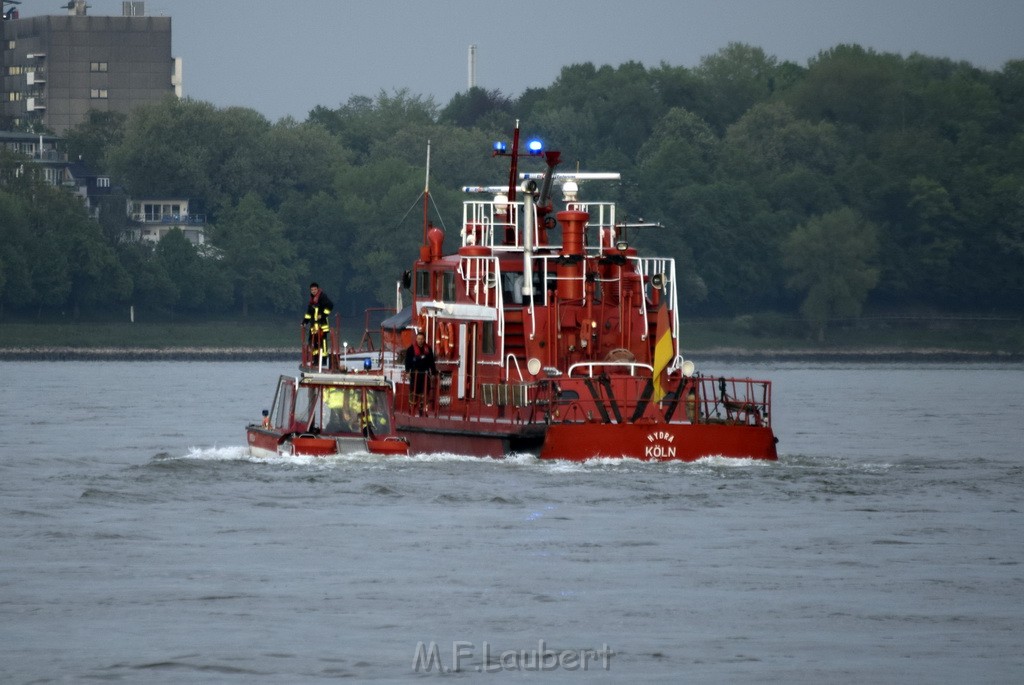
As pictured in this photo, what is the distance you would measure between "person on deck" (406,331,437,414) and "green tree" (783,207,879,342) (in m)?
100.0

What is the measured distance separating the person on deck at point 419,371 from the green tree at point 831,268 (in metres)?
100.0

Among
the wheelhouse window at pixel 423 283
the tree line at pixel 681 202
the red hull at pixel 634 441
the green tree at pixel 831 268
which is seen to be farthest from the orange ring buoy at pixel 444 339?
the green tree at pixel 831 268

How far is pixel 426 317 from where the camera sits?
44812 mm

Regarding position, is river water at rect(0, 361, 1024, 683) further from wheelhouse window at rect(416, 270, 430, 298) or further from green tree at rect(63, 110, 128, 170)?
green tree at rect(63, 110, 128, 170)

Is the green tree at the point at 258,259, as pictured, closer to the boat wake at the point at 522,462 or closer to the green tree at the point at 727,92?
the green tree at the point at 727,92

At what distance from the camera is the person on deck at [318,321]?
4256 centimetres

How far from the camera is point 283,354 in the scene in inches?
5340

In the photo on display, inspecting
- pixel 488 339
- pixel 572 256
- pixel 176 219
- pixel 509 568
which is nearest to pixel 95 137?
pixel 176 219

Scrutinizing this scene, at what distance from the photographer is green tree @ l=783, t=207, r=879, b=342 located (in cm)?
14200

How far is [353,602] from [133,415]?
40267mm

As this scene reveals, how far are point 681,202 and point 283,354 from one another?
1060 inches

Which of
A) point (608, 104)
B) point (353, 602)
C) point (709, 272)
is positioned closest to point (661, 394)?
point (353, 602)

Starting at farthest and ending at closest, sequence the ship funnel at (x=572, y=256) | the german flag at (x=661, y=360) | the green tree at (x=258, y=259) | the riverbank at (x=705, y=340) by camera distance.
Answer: the green tree at (x=258, y=259) → the riverbank at (x=705, y=340) → the ship funnel at (x=572, y=256) → the german flag at (x=661, y=360)

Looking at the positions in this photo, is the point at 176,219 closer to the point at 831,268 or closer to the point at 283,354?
the point at 283,354
